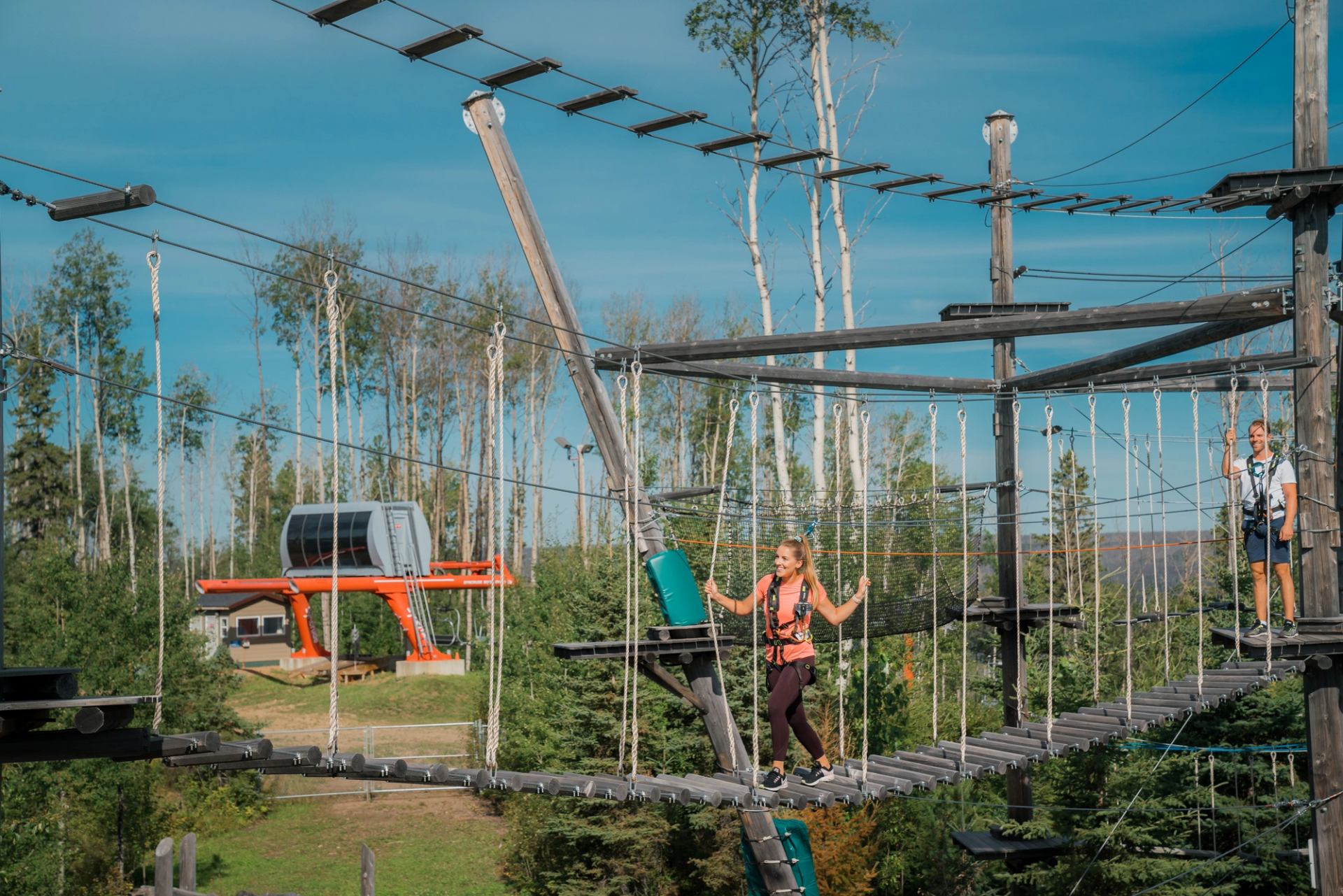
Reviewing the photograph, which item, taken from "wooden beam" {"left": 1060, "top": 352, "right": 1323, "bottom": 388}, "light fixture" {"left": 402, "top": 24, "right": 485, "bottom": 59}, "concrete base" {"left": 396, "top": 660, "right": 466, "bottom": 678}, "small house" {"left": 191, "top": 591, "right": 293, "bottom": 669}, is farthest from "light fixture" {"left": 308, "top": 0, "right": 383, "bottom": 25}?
"small house" {"left": 191, "top": 591, "right": 293, "bottom": 669}

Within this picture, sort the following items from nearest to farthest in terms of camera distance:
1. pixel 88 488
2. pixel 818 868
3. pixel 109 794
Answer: pixel 818 868 → pixel 109 794 → pixel 88 488

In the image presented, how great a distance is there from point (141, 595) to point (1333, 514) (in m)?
13.9

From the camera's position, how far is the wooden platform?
6551 mm

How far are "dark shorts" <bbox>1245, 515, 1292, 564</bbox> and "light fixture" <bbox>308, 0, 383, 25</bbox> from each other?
17.6 feet

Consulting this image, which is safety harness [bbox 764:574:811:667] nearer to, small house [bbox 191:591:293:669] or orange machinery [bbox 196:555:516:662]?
orange machinery [bbox 196:555:516:662]

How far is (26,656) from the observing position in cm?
1414

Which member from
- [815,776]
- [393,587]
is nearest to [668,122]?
[815,776]

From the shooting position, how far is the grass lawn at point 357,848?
1512 centimetres

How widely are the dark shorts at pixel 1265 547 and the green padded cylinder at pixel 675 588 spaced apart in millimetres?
3142

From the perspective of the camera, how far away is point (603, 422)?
7449 mm

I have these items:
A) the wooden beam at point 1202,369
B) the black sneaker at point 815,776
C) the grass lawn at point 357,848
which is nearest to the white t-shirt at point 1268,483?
the wooden beam at point 1202,369

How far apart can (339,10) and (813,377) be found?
13.9 feet

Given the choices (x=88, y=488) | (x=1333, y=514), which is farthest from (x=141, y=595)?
(x=88, y=488)

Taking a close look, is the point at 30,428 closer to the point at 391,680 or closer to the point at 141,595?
the point at 391,680
